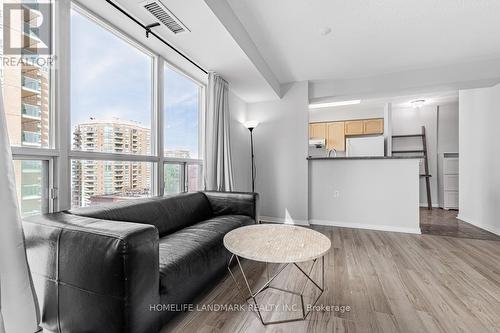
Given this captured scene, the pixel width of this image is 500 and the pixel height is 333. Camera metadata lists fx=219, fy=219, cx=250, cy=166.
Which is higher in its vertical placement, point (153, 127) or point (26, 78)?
point (26, 78)

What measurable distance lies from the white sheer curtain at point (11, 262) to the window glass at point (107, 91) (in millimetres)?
764

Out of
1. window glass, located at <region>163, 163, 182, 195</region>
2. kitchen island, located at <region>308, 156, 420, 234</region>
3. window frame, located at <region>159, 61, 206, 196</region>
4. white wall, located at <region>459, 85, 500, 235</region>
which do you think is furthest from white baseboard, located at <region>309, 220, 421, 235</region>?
window glass, located at <region>163, 163, 182, 195</region>

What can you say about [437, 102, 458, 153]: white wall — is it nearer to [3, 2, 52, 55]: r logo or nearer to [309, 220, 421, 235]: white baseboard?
[309, 220, 421, 235]: white baseboard

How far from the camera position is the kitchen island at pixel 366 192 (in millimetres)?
3367

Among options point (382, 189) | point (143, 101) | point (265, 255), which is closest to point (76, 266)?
point (265, 255)

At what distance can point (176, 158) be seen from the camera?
2.86 metres

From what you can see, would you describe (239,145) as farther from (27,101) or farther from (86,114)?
(27,101)

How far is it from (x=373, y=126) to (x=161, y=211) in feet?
16.8

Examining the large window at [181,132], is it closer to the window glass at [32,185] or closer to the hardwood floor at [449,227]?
the window glass at [32,185]

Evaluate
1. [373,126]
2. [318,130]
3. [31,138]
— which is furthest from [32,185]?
[373,126]

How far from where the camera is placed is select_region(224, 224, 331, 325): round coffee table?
1272mm

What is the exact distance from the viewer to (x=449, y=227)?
359cm

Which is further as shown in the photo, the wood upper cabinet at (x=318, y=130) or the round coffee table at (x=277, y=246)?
the wood upper cabinet at (x=318, y=130)

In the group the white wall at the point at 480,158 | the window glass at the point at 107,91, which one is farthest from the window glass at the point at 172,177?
the white wall at the point at 480,158
